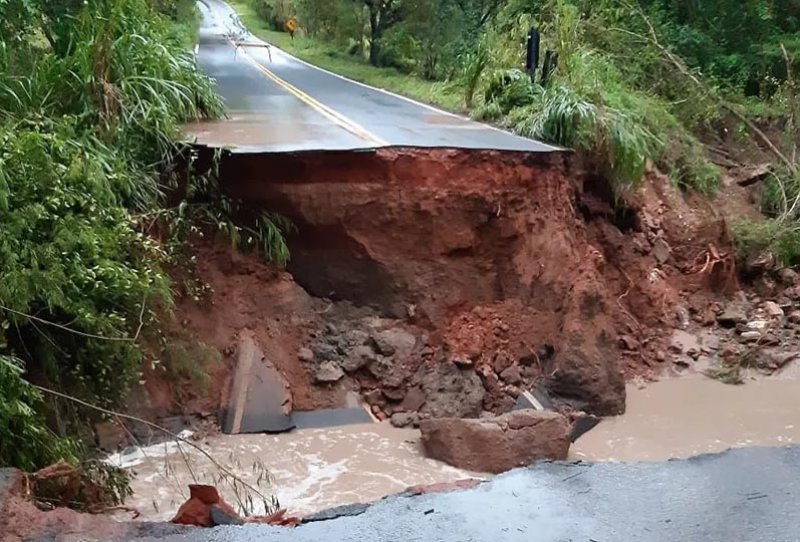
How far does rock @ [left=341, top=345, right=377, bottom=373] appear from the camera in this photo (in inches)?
310

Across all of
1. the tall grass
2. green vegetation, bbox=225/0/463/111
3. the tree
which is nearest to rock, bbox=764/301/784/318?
green vegetation, bbox=225/0/463/111

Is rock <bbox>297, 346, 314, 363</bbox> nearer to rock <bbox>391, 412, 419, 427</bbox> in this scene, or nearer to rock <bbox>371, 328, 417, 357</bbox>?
rock <bbox>371, 328, 417, 357</bbox>

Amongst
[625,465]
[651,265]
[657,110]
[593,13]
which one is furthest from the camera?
[593,13]

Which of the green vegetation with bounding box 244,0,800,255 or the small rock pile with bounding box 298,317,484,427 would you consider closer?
the small rock pile with bounding box 298,317,484,427

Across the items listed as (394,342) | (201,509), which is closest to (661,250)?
(394,342)

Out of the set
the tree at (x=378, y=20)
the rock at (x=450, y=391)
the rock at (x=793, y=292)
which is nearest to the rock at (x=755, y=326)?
the rock at (x=793, y=292)

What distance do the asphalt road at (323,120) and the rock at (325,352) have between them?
193 centimetres

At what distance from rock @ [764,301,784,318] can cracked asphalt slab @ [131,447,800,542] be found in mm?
6474

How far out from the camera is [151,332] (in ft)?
20.1

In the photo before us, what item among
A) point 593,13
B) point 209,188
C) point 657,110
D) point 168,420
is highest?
point 593,13

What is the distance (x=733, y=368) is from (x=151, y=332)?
6.33 meters

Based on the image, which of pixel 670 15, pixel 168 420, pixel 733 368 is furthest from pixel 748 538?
pixel 670 15

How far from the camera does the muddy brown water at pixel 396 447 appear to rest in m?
5.89

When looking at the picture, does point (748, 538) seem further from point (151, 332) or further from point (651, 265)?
point (651, 265)
